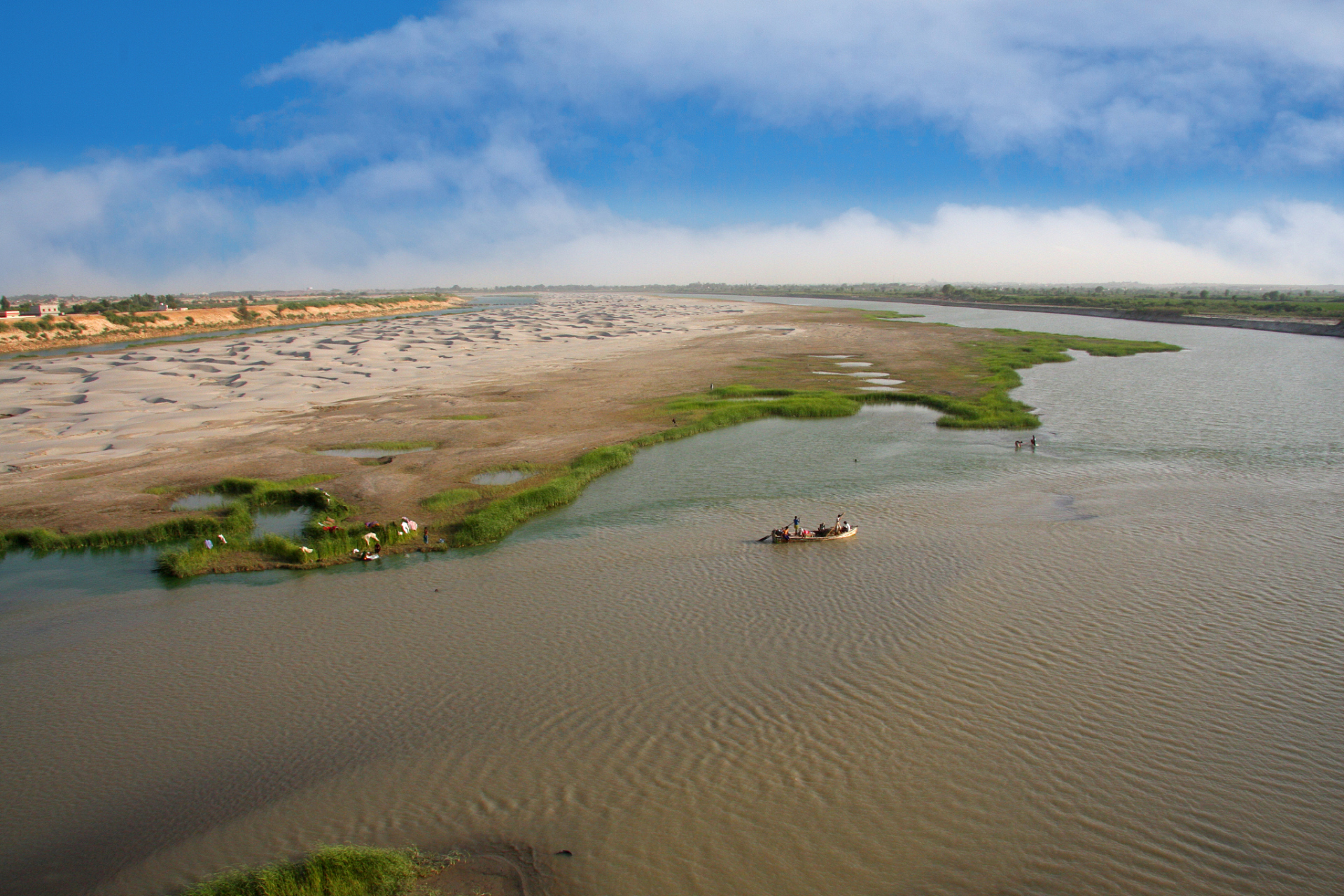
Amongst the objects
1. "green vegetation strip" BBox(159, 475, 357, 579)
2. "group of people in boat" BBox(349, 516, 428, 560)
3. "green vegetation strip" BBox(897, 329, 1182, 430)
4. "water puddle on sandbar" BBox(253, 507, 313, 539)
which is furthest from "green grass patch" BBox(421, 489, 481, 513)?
"green vegetation strip" BBox(897, 329, 1182, 430)

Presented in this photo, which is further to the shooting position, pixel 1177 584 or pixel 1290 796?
pixel 1177 584

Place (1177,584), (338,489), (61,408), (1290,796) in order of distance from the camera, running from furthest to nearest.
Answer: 1. (61,408)
2. (338,489)
3. (1177,584)
4. (1290,796)

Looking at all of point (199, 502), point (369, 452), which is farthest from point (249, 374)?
point (199, 502)

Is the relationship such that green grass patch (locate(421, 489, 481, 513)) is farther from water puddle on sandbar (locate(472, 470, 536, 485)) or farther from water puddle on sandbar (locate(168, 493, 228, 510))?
water puddle on sandbar (locate(168, 493, 228, 510))

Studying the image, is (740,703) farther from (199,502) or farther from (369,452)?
(369,452)

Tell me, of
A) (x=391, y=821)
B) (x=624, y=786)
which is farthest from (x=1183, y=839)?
(x=391, y=821)

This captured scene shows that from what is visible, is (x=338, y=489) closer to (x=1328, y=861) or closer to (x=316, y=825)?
(x=316, y=825)

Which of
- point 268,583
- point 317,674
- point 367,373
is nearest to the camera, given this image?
point 317,674
